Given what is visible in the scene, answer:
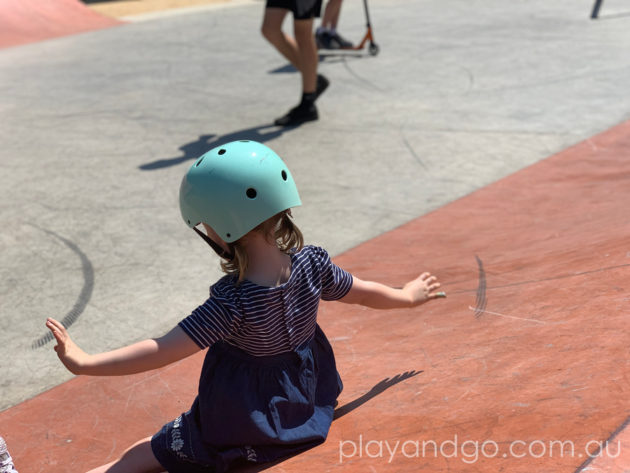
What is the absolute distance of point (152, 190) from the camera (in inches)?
225

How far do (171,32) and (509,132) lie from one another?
740cm

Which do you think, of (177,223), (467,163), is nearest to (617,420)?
(177,223)

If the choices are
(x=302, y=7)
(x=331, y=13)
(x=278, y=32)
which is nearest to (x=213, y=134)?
(x=278, y=32)

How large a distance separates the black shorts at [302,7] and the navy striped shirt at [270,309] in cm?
442

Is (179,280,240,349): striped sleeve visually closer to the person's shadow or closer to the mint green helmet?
the mint green helmet

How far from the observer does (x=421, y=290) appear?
111 inches

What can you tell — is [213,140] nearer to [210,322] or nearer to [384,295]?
[384,295]

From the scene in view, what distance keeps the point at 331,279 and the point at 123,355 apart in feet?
2.48

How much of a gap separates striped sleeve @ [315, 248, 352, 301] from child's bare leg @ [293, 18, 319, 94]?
179 inches

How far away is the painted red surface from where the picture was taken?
2.26 m

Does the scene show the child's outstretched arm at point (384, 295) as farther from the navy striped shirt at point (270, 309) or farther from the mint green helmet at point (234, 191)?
the mint green helmet at point (234, 191)

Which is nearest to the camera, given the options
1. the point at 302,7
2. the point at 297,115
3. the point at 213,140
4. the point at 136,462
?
the point at 136,462

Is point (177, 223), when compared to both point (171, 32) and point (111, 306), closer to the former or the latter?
point (111, 306)

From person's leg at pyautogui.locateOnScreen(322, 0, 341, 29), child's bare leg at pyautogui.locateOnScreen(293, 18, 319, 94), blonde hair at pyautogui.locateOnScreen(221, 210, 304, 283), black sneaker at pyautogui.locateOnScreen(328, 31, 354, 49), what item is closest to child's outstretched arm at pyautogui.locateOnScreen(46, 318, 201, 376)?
blonde hair at pyautogui.locateOnScreen(221, 210, 304, 283)
